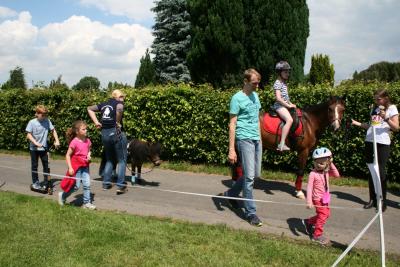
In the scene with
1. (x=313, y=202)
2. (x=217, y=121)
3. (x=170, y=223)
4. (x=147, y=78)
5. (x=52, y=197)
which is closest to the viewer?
(x=313, y=202)

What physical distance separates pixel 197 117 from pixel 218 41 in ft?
21.4

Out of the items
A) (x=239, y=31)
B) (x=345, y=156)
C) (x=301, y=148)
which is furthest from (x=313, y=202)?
(x=239, y=31)

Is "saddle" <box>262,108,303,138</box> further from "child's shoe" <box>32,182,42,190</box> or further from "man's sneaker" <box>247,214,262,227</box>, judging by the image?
"child's shoe" <box>32,182,42,190</box>

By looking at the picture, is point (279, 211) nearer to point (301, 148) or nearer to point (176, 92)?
point (301, 148)

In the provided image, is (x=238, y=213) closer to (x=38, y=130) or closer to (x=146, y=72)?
(x=38, y=130)

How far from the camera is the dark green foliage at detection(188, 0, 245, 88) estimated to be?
1819 centimetres

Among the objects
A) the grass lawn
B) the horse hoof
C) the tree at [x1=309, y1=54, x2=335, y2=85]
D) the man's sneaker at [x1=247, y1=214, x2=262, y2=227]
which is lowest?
the grass lawn

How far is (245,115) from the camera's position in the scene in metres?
7.02

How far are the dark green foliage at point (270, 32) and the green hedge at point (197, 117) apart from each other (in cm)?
630

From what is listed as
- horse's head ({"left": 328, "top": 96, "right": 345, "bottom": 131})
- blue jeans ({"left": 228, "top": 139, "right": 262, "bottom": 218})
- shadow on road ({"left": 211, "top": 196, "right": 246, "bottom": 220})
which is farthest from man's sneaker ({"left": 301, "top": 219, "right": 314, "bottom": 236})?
horse's head ({"left": 328, "top": 96, "right": 345, "bottom": 131})

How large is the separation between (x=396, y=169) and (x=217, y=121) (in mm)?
4748

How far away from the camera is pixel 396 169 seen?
34.1ft

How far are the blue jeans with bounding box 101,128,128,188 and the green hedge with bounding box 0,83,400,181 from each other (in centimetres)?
371

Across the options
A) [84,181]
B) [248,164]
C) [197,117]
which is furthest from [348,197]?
[84,181]
